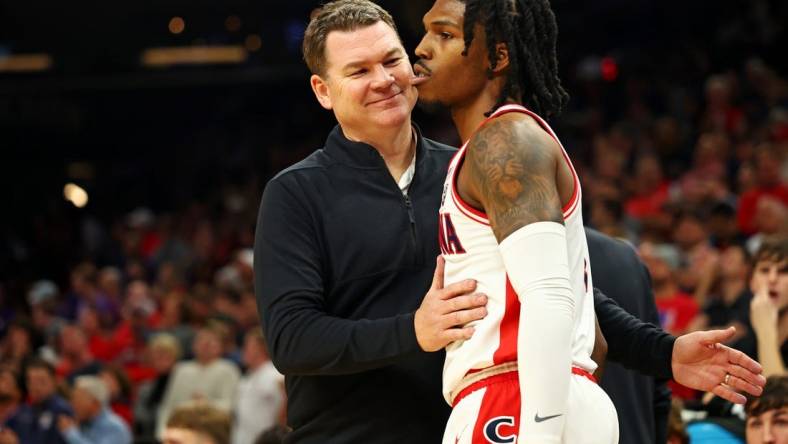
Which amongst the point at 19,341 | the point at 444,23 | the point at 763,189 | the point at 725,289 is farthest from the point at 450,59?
the point at 19,341

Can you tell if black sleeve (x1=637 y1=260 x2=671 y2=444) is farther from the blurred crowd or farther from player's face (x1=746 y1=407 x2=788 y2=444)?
the blurred crowd

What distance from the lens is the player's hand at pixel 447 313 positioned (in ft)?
A: 9.59

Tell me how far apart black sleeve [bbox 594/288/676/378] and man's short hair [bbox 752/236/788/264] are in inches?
66.9

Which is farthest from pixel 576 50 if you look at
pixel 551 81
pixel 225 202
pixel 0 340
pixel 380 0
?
pixel 551 81

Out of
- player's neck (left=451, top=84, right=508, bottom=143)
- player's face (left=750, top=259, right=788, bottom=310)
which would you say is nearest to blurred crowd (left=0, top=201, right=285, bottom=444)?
player's face (left=750, top=259, right=788, bottom=310)

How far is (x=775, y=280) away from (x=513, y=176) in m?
2.51

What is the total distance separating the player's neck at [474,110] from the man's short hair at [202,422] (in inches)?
104

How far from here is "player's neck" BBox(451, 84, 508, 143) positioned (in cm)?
308

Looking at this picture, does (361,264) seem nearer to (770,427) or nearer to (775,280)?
(770,427)

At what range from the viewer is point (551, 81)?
122 inches

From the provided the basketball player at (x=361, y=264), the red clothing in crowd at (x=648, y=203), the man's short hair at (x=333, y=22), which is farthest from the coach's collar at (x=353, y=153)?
the red clothing in crowd at (x=648, y=203)

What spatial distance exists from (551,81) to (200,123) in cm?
1551

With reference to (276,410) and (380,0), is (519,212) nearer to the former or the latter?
(276,410)

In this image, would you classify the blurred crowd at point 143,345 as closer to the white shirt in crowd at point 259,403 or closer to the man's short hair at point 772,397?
the white shirt in crowd at point 259,403
